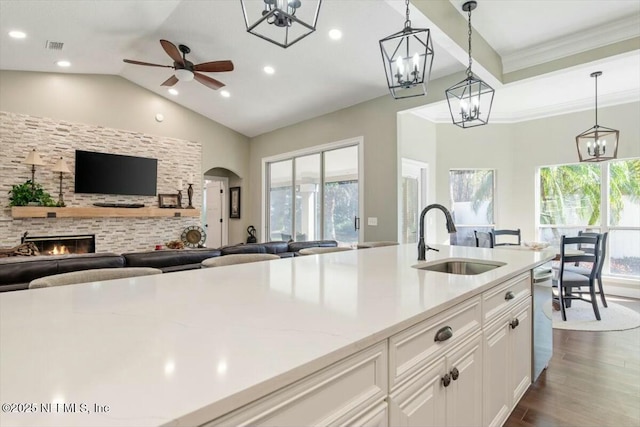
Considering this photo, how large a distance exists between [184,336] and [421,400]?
29.5 inches

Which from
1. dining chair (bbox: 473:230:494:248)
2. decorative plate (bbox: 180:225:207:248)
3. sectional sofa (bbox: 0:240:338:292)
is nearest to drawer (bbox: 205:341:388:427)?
sectional sofa (bbox: 0:240:338:292)

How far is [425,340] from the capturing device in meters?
1.04

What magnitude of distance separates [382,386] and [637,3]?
13.1ft

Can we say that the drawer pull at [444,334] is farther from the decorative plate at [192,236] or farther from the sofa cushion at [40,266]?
the decorative plate at [192,236]

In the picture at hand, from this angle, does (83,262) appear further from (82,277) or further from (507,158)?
(507,158)

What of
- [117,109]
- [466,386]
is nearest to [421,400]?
[466,386]

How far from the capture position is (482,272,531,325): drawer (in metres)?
1.46

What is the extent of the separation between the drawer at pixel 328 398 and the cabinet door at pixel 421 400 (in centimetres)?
9

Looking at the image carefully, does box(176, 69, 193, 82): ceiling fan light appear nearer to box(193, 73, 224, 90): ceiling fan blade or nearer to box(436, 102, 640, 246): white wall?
box(193, 73, 224, 90): ceiling fan blade

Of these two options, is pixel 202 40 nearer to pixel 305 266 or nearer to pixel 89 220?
pixel 89 220

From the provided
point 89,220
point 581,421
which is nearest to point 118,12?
point 89,220

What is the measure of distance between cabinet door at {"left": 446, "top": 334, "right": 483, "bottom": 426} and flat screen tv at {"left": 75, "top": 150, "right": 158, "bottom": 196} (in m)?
6.25

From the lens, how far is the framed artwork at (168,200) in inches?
254

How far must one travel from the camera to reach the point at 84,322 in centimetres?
86
